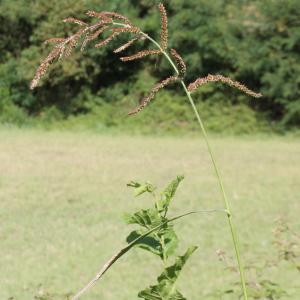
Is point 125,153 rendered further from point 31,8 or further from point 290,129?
point 31,8

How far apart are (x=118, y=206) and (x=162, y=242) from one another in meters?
5.18

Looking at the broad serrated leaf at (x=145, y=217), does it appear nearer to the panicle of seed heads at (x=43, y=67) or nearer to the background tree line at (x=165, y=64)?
the panicle of seed heads at (x=43, y=67)

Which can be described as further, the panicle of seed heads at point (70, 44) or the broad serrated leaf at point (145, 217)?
the broad serrated leaf at point (145, 217)

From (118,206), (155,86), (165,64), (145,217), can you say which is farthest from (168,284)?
(165,64)

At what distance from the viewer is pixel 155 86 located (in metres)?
0.80

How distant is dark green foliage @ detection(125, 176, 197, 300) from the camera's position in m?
0.84

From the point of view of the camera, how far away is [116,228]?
5258 millimetres

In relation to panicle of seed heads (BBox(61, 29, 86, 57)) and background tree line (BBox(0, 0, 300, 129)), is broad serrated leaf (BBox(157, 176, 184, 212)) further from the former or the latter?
background tree line (BBox(0, 0, 300, 129))

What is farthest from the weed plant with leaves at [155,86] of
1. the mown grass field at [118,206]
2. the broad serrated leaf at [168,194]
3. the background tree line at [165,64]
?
the background tree line at [165,64]

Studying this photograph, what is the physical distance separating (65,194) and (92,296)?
298 cm

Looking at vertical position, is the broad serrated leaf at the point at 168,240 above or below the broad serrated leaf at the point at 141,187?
below

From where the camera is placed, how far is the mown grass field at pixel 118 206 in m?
3.93

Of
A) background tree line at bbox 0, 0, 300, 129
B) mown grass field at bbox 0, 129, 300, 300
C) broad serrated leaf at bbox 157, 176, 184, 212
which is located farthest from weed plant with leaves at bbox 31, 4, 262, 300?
background tree line at bbox 0, 0, 300, 129

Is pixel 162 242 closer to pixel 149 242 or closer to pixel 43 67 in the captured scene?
pixel 149 242
